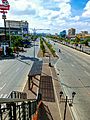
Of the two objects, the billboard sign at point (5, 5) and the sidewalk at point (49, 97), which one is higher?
the billboard sign at point (5, 5)

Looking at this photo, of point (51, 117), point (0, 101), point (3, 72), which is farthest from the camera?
point (3, 72)

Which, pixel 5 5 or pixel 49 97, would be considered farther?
pixel 5 5

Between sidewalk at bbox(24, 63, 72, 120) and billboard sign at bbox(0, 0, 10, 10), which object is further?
billboard sign at bbox(0, 0, 10, 10)

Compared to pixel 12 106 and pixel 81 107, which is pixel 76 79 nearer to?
pixel 81 107

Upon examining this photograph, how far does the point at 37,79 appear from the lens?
34.6 m

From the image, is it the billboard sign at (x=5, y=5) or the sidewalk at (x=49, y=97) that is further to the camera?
the billboard sign at (x=5, y=5)

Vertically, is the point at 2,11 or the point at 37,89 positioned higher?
the point at 2,11

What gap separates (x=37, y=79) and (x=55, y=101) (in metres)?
9.99

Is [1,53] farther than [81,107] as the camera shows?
Yes

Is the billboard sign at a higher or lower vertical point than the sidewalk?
higher

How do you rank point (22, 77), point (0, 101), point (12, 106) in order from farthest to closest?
point (22, 77) < point (12, 106) < point (0, 101)

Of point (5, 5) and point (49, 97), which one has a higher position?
point (5, 5)

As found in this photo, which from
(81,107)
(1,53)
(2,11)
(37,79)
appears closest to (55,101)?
(81,107)

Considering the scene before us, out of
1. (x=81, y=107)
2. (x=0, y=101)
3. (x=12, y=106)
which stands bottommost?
(x=81, y=107)
